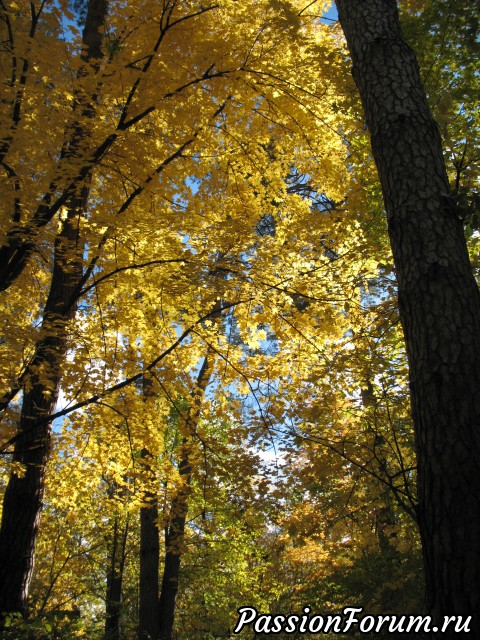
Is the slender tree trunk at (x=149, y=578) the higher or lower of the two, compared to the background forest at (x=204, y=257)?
lower

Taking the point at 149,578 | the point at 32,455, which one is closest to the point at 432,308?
the point at 32,455

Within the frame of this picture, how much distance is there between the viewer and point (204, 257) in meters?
4.98

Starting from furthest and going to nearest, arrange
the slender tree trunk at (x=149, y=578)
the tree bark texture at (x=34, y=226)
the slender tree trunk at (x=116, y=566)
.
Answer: the slender tree trunk at (x=116, y=566), the slender tree trunk at (x=149, y=578), the tree bark texture at (x=34, y=226)

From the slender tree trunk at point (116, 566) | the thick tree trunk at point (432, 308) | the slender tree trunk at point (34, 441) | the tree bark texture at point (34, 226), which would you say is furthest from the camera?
the slender tree trunk at point (116, 566)

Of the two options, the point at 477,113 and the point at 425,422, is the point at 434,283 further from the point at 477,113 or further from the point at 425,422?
the point at 477,113

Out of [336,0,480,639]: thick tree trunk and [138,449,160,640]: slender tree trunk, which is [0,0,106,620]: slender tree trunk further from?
[138,449,160,640]: slender tree trunk

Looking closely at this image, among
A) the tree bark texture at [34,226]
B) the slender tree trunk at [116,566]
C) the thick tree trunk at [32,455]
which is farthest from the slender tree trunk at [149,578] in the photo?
the tree bark texture at [34,226]

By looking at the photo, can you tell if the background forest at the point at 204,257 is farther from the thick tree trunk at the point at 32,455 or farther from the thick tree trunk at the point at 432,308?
the thick tree trunk at the point at 432,308

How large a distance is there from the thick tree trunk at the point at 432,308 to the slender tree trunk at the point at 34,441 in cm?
275

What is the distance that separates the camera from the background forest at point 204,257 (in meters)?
4.12

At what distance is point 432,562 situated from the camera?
194 cm

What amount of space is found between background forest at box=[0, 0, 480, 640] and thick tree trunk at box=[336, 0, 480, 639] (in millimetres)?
452

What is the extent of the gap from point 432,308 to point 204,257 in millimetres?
3027

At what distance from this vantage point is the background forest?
162 inches
